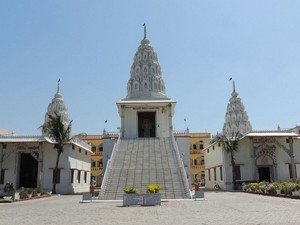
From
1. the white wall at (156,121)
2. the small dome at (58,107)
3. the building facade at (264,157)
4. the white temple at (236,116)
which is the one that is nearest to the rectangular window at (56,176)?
the white wall at (156,121)

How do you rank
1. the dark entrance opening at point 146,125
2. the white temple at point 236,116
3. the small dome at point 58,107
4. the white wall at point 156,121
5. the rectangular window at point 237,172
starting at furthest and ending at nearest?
the white temple at point 236,116 → the small dome at point 58,107 → the dark entrance opening at point 146,125 → the white wall at point 156,121 → the rectangular window at point 237,172

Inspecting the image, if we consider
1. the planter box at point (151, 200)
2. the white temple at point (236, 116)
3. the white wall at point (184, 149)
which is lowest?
the planter box at point (151, 200)

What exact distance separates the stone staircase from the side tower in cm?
537

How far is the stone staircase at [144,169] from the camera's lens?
68.4 feet

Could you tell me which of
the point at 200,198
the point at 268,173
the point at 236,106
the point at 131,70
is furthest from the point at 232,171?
the point at 236,106

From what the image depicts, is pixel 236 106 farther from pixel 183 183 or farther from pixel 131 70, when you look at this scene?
pixel 183 183

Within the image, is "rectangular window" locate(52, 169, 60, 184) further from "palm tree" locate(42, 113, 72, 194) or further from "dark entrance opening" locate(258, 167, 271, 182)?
"dark entrance opening" locate(258, 167, 271, 182)

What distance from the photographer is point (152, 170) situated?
78.7 ft

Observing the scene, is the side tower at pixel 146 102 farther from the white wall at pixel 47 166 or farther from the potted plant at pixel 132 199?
the potted plant at pixel 132 199

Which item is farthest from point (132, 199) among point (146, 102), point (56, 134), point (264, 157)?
point (264, 157)

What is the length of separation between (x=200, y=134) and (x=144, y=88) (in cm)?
2164

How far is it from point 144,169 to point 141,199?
778cm

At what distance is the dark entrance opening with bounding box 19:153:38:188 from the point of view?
1373 inches

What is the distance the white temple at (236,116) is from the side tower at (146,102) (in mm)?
24721
